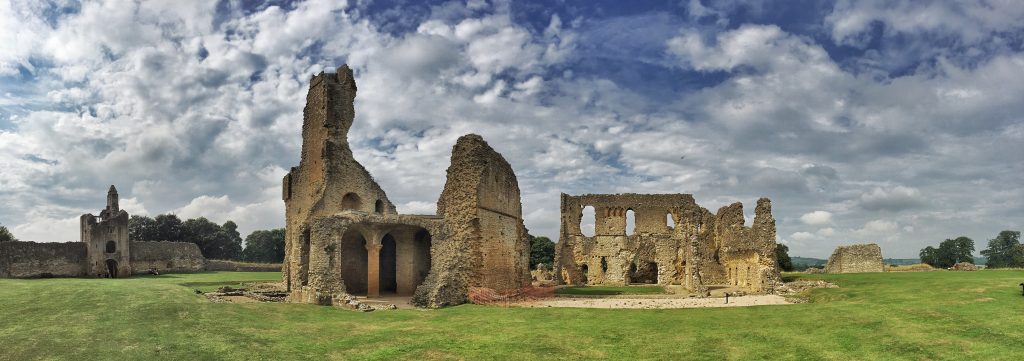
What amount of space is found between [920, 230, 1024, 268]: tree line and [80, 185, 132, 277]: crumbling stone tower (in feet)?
226

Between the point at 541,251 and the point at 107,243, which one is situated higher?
the point at 107,243

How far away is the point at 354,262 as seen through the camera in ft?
92.0

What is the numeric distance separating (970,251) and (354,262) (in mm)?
60024

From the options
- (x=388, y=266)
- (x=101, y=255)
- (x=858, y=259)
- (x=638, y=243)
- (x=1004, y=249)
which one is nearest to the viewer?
(x=388, y=266)

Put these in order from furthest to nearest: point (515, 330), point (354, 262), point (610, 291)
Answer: point (610, 291)
point (354, 262)
point (515, 330)

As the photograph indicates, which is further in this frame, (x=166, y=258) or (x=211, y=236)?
(x=211, y=236)

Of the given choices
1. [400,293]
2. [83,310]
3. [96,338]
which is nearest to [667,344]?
[96,338]

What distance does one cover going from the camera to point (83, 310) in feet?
50.3

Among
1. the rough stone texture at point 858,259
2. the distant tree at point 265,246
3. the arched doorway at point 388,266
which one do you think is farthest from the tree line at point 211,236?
the rough stone texture at point 858,259

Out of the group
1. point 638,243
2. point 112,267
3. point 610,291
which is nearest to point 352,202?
point 610,291

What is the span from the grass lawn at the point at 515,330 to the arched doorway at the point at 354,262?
9172mm

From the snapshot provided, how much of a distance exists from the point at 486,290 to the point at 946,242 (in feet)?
192

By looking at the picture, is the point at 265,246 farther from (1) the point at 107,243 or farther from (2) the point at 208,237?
(1) the point at 107,243

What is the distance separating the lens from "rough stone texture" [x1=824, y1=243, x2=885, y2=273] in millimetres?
37062
